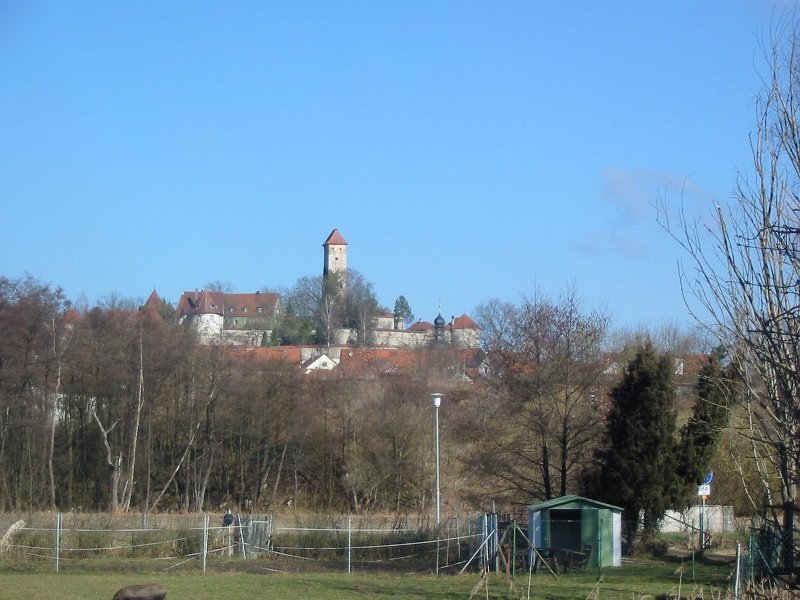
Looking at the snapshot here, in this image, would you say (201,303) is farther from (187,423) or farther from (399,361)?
(187,423)

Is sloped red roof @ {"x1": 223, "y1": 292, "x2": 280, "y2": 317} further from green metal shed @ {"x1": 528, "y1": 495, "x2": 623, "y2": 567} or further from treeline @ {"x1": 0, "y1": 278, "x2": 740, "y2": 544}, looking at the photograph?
green metal shed @ {"x1": 528, "y1": 495, "x2": 623, "y2": 567}

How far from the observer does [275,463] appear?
188 ft

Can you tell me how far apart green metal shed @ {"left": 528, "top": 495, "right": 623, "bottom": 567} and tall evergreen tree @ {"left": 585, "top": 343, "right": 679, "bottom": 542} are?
12.7 feet

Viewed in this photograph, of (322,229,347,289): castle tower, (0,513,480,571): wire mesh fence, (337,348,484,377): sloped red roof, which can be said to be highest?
(322,229,347,289): castle tower

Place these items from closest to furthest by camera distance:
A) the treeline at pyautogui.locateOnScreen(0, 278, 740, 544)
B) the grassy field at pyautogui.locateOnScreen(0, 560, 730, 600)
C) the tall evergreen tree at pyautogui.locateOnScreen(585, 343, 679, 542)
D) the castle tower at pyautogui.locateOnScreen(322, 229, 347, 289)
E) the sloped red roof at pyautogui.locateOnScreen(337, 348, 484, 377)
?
the grassy field at pyautogui.locateOnScreen(0, 560, 730, 600), the tall evergreen tree at pyautogui.locateOnScreen(585, 343, 679, 542), the treeline at pyautogui.locateOnScreen(0, 278, 740, 544), the sloped red roof at pyautogui.locateOnScreen(337, 348, 484, 377), the castle tower at pyautogui.locateOnScreen(322, 229, 347, 289)

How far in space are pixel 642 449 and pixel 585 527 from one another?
5.20 m

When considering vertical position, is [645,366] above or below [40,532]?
above

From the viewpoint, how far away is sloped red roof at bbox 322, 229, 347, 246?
183500mm

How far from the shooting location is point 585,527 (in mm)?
28312

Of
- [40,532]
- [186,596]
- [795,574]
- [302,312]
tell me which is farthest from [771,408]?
[302,312]

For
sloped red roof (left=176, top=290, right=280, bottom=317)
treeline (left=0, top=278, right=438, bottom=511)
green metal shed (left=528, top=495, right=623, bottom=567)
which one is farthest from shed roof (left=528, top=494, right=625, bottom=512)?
sloped red roof (left=176, top=290, right=280, bottom=317)

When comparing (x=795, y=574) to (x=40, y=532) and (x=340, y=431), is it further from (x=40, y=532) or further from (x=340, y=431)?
(x=340, y=431)

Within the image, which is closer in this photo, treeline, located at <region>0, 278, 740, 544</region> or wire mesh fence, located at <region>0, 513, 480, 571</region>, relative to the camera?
wire mesh fence, located at <region>0, 513, 480, 571</region>

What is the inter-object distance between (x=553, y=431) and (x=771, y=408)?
1103 inches
